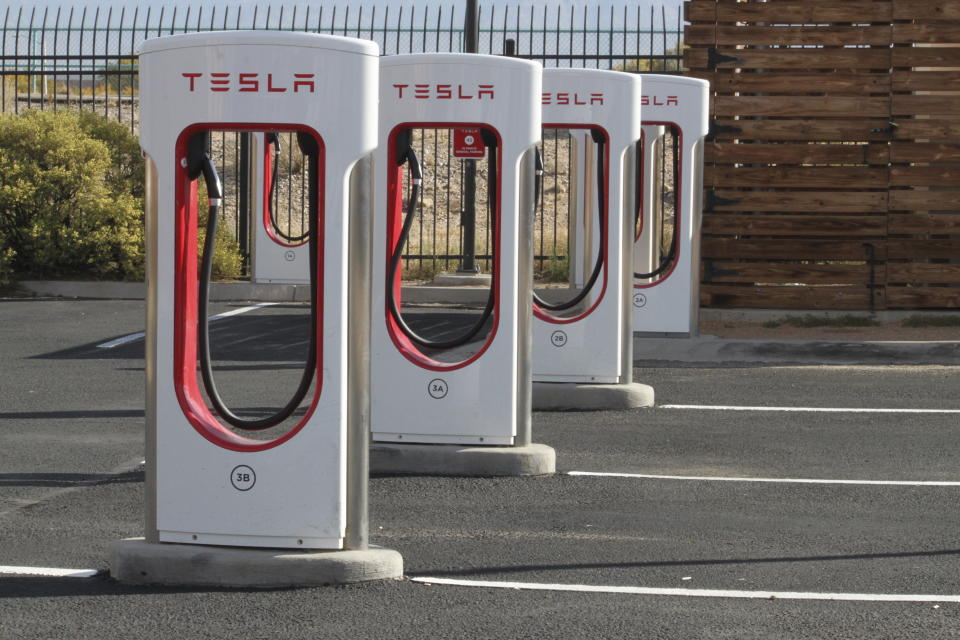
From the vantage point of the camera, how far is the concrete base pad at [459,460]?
7.50 metres

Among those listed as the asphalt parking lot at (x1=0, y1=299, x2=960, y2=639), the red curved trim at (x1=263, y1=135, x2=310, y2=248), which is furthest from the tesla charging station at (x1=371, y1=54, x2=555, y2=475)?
the red curved trim at (x1=263, y1=135, x2=310, y2=248)

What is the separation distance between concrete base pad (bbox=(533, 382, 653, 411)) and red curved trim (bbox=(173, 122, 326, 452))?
442 centimetres

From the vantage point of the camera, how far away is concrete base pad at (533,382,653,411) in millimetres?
9711

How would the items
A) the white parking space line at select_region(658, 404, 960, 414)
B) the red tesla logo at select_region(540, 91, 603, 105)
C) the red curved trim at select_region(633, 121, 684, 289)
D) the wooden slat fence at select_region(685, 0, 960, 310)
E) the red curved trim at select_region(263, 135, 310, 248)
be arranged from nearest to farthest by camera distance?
1. the red tesla logo at select_region(540, 91, 603, 105)
2. the white parking space line at select_region(658, 404, 960, 414)
3. the red curved trim at select_region(633, 121, 684, 289)
4. the wooden slat fence at select_region(685, 0, 960, 310)
5. the red curved trim at select_region(263, 135, 310, 248)

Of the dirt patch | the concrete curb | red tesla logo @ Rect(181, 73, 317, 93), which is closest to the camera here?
red tesla logo @ Rect(181, 73, 317, 93)

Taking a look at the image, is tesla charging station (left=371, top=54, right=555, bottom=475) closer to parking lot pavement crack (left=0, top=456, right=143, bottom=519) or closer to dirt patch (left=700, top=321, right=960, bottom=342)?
parking lot pavement crack (left=0, top=456, right=143, bottom=519)

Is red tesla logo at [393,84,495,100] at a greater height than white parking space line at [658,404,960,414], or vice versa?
red tesla logo at [393,84,495,100]

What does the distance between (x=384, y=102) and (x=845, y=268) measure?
7948 millimetres

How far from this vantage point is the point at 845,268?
47.4ft

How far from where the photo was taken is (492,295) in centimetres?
778

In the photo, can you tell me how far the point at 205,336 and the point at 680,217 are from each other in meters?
7.89

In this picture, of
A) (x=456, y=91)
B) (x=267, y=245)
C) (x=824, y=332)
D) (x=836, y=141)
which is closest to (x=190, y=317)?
(x=456, y=91)

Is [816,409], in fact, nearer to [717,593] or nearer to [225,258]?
[717,593]

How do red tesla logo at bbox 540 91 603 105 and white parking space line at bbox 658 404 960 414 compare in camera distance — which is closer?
red tesla logo at bbox 540 91 603 105
